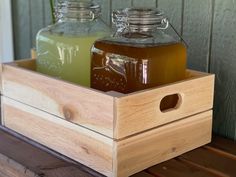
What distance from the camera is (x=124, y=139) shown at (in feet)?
2.59

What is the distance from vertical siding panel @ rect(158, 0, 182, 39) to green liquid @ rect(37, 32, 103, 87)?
0.17 m

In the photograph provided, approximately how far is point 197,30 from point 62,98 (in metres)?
0.33

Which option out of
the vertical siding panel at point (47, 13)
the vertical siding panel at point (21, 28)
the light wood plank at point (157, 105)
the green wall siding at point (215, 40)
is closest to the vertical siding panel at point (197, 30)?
the green wall siding at point (215, 40)

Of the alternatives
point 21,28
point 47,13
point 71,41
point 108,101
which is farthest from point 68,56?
point 21,28

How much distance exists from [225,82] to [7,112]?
45cm

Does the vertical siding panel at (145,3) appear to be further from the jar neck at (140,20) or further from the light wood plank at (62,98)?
the light wood plank at (62,98)

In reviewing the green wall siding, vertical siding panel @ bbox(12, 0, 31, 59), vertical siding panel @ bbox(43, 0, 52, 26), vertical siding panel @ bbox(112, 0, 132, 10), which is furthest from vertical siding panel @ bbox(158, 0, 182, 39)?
vertical siding panel @ bbox(12, 0, 31, 59)

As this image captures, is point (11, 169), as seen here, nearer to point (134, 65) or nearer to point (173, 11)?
point (134, 65)

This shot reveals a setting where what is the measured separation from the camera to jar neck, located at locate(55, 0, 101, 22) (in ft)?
3.27

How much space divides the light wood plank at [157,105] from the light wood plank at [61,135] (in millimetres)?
46

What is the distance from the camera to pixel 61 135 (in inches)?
35.0

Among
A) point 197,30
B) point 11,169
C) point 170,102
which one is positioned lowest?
point 11,169

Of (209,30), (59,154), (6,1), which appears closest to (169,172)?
(59,154)

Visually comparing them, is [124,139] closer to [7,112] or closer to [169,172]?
[169,172]
